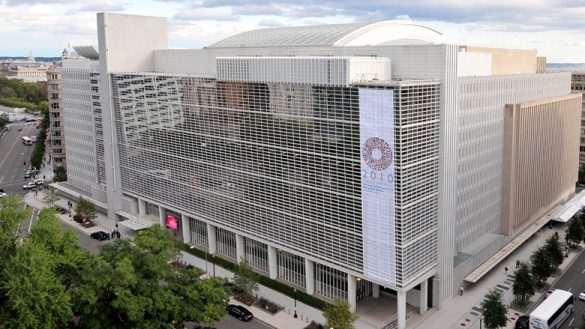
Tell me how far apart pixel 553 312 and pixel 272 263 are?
3169 cm

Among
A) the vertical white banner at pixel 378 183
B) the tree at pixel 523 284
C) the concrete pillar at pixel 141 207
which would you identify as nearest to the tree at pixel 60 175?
the concrete pillar at pixel 141 207

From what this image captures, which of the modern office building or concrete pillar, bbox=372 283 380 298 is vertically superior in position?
the modern office building

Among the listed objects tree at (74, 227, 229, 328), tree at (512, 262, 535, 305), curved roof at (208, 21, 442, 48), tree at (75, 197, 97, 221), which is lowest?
tree at (512, 262, 535, 305)

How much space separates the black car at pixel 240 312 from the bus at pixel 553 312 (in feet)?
94.6

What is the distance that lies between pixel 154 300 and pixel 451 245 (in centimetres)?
3234

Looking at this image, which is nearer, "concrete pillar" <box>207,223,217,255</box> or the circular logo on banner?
the circular logo on banner

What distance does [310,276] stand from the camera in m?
61.6

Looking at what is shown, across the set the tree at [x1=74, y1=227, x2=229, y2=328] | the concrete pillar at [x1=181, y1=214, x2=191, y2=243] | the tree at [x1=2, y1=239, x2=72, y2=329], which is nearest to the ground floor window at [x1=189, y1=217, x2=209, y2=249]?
the concrete pillar at [x1=181, y1=214, x2=191, y2=243]

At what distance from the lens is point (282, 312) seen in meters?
58.6

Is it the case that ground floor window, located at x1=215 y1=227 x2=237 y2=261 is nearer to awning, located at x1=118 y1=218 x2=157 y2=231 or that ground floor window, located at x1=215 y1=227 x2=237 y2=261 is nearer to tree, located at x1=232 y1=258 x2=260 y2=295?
tree, located at x1=232 y1=258 x2=260 y2=295

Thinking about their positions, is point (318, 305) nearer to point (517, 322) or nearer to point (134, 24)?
point (517, 322)

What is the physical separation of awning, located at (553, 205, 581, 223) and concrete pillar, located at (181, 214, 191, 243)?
5720 centimetres

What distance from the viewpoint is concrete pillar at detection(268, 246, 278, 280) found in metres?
65.6

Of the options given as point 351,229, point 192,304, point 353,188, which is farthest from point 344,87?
point 192,304
